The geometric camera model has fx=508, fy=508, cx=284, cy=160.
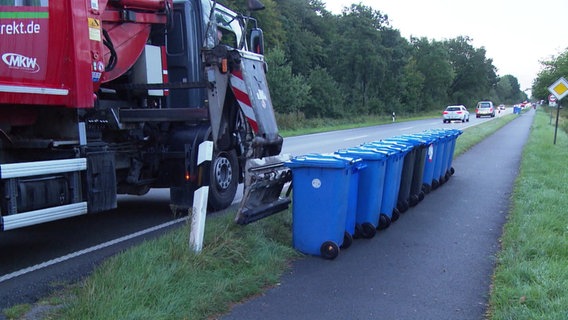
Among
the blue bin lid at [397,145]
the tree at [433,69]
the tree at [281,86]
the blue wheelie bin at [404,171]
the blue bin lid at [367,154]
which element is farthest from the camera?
the tree at [433,69]

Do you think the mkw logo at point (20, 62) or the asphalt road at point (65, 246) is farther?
the mkw logo at point (20, 62)

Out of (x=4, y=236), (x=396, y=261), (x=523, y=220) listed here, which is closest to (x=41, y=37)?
(x=4, y=236)

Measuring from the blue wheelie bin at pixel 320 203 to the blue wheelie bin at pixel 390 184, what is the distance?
1.19 metres

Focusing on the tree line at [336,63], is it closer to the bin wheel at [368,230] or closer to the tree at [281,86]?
the tree at [281,86]

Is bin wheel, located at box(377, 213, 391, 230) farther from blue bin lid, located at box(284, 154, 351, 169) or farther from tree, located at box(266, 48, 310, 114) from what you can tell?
tree, located at box(266, 48, 310, 114)

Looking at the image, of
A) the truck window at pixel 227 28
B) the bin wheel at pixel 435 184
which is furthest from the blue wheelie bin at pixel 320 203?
the bin wheel at pixel 435 184

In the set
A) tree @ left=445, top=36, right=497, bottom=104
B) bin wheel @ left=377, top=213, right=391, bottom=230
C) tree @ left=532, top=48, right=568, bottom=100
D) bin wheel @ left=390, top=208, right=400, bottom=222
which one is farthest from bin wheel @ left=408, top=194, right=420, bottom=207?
tree @ left=445, top=36, right=497, bottom=104

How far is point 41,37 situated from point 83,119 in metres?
0.92

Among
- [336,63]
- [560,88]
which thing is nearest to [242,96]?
[560,88]

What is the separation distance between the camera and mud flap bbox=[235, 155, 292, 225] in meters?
5.36

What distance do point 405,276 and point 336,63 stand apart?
5654cm

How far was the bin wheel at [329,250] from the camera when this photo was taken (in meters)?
5.28

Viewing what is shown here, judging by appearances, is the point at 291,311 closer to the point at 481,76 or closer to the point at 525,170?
the point at 525,170

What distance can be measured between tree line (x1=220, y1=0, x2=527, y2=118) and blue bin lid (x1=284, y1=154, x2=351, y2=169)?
31.8 m
